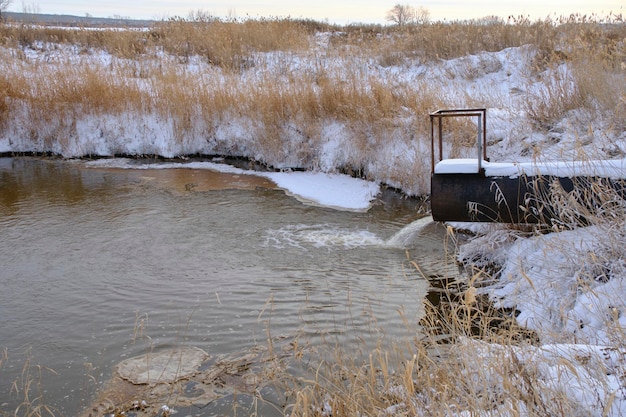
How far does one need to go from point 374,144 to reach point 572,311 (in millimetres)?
5150

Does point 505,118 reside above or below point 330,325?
above

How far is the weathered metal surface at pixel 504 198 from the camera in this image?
4602mm

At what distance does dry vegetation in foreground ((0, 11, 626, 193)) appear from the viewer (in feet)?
26.9

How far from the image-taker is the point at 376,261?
5.55 metres

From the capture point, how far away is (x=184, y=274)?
527 centimetres

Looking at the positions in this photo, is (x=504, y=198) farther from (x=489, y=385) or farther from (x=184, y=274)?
(x=184, y=274)

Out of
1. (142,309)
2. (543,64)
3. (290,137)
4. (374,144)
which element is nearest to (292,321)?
(142,309)

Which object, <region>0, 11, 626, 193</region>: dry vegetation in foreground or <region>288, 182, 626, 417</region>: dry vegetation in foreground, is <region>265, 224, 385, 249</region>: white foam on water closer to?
<region>0, 11, 626, 193</region>: dry vegetation in foreground

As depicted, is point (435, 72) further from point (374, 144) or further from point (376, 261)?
point (376, 261)

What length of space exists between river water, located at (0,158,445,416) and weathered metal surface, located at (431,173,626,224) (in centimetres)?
65

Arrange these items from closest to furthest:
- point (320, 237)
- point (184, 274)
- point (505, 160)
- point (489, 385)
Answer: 1. point (489, 385)
2. point (184, 274)
3. point (320, 237)
4. point (505, 160)

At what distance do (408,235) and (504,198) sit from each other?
1569 millimetres

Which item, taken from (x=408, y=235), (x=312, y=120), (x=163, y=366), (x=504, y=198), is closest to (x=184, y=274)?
(x=163, y=366)

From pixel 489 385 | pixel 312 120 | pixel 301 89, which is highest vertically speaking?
pixel 301 89
